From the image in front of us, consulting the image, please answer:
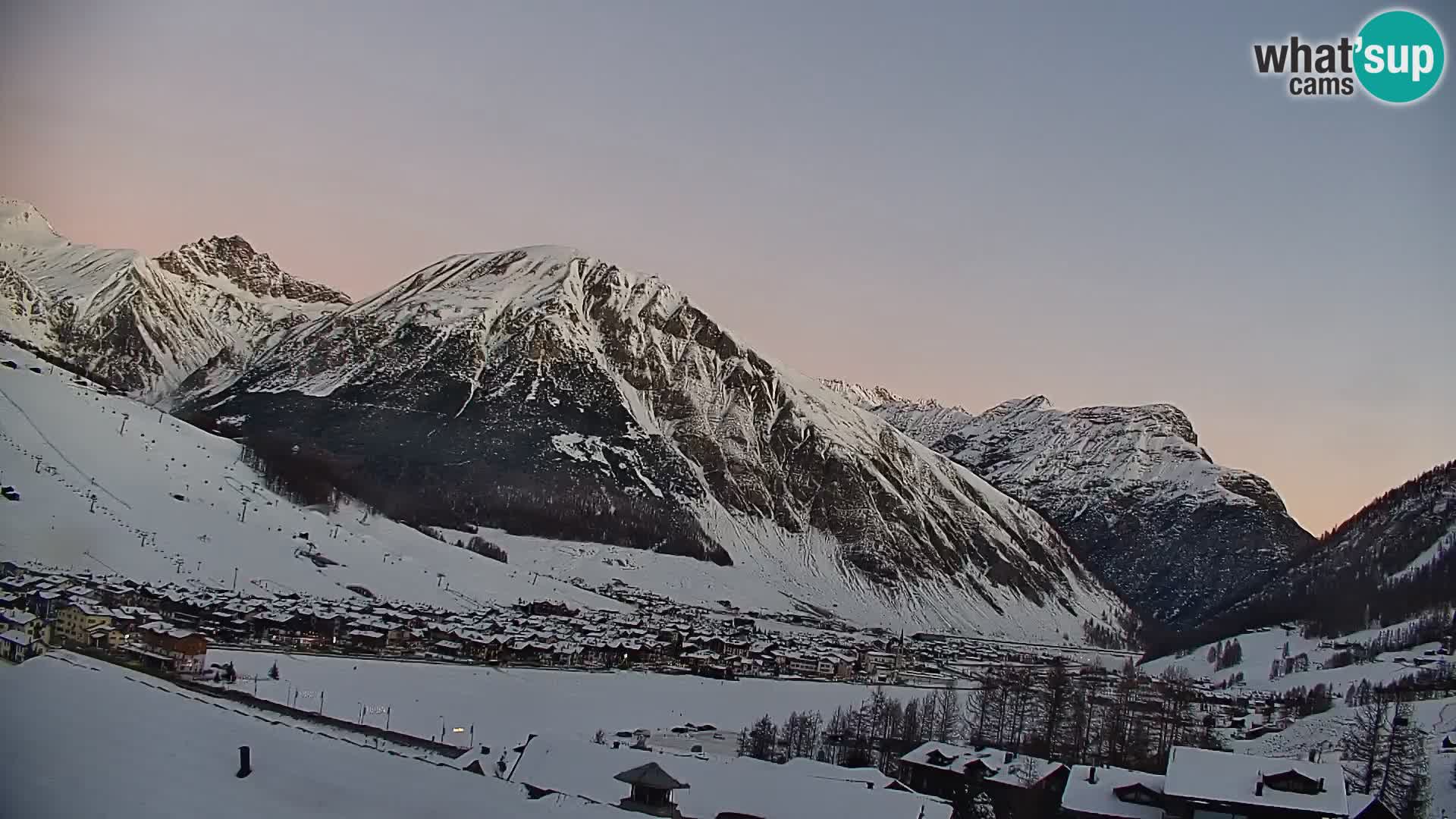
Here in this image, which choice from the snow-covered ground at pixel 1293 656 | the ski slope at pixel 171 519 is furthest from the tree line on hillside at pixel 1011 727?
the ski slope at pixel 171 519

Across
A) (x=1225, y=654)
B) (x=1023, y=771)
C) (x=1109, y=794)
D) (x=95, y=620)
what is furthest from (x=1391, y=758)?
(x=1225, y=654)

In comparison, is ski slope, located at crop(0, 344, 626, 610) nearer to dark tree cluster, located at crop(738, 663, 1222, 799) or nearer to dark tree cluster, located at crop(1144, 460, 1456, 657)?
dark tree cluster, located at crop(738, 663, 1222, 799)

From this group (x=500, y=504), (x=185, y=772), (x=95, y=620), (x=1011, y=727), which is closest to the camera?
(x=185, y=772)

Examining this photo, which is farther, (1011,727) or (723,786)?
(1011,727)

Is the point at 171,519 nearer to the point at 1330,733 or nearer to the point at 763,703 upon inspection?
the point at 763,703

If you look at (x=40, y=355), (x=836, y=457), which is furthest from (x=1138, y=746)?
(x=836, y=457)

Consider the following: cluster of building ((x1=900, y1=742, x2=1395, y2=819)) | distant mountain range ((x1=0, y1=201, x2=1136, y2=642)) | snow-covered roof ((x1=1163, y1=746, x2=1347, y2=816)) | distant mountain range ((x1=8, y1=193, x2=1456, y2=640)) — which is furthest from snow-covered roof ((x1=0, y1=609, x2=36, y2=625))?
distant mountain range ((x1=0, y1=201, x2=1136, y2=642))
